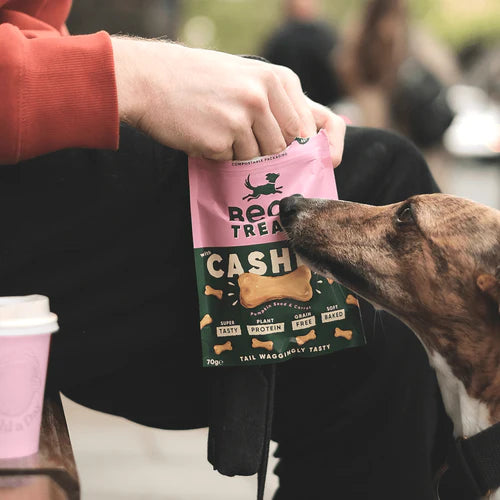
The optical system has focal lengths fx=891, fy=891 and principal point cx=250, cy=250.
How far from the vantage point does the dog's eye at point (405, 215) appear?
2162mm

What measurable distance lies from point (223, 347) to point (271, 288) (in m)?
0.15

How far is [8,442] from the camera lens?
4.64 ft

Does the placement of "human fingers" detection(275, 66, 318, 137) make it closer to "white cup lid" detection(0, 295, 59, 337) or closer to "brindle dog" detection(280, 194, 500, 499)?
"brindle dog" detection(280, 194, 500, 499)

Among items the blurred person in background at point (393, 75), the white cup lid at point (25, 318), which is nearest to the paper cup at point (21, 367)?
the white cup lid at point (25, 318)

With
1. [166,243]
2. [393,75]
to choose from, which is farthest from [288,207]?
[393,75]

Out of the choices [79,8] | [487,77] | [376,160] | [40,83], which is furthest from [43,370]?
[487,77]

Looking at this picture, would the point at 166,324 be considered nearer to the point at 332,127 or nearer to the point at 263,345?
the point at 263,345

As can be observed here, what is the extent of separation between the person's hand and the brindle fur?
1.78ft

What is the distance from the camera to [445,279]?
226 cm

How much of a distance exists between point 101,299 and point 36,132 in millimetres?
406

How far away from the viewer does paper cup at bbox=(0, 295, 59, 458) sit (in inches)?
55.0

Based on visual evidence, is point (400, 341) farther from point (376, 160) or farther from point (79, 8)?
point (79, 8)

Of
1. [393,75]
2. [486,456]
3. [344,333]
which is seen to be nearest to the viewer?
[344,333]

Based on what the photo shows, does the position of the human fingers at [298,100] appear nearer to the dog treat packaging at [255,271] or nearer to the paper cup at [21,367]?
the dog treat packaging at [255,271]
